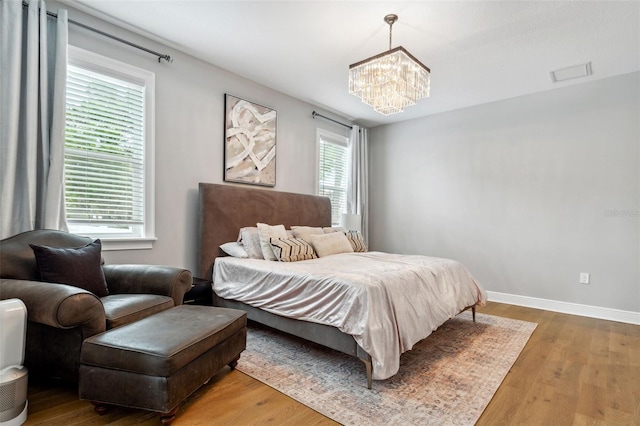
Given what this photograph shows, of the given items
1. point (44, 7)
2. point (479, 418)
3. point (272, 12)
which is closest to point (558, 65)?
point (272, 12)

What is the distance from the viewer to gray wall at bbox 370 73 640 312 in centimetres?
359

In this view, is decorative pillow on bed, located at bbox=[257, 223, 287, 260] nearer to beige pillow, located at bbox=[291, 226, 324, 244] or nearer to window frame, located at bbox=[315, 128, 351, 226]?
beige pillow, located at bbox=[291, 226, 324, 244]

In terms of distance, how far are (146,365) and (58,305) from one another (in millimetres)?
530

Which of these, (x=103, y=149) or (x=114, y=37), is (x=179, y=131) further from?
(x=114, y=37)

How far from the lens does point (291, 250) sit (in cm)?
318

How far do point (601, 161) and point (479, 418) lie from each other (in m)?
3.49

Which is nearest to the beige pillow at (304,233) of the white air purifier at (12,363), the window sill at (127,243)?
the window sill at (127,243)

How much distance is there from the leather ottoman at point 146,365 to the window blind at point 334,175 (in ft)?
11.0

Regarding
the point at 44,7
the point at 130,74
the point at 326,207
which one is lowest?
the point at 326,207

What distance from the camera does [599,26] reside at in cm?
268

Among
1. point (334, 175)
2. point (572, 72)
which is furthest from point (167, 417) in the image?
point (572, 72)

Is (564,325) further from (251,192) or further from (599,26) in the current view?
(251,192)

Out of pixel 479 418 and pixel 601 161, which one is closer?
pixel 479 418

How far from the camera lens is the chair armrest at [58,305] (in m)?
1.60
